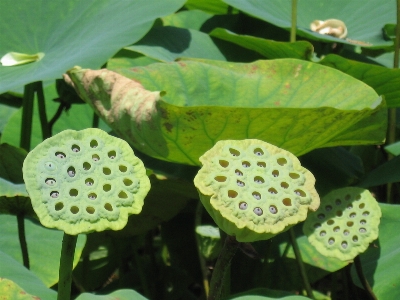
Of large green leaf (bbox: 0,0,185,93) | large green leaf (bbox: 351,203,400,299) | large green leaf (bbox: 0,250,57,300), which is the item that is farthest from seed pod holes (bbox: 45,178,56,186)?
large green leaf (bbox: 0,0,185,93)

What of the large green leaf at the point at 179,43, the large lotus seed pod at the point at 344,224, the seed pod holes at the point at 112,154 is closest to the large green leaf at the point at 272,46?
the large green leaf at the point at 179,43

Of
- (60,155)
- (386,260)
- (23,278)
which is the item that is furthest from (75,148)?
(386,260)

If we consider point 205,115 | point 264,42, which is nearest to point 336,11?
point 264,42

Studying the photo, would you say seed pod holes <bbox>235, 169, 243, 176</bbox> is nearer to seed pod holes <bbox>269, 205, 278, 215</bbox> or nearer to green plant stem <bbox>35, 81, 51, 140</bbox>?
seed pod holes <bbox>269, 205, 278, 215</bbox>

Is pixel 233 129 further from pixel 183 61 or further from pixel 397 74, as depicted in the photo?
pixel 397 74

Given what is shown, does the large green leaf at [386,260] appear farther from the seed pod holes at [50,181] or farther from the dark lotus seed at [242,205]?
the seed pod holes at [50,181]
